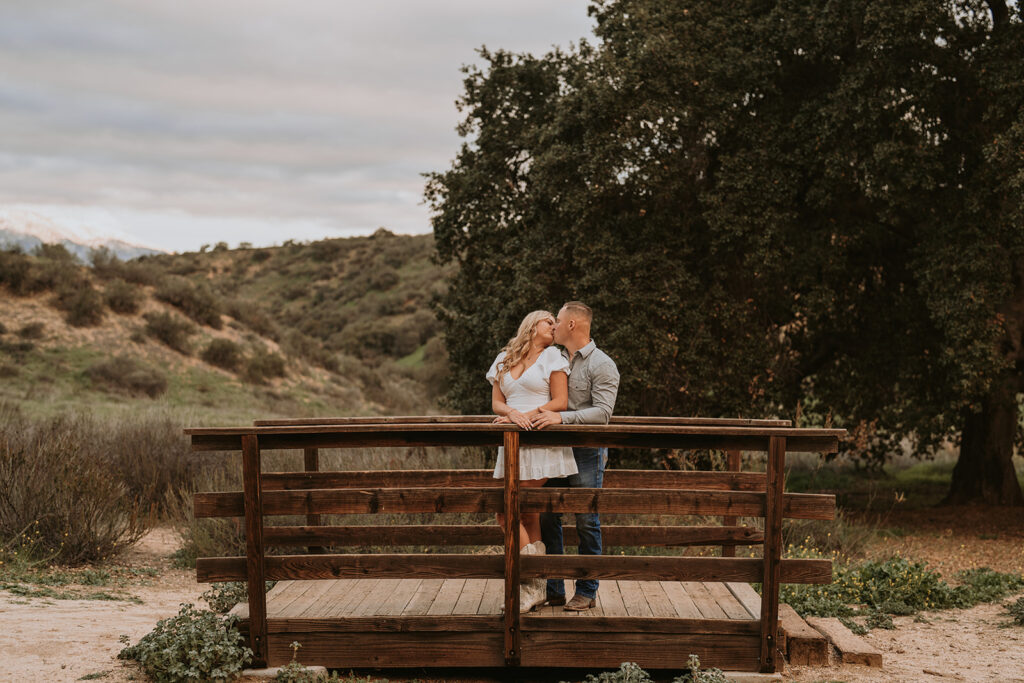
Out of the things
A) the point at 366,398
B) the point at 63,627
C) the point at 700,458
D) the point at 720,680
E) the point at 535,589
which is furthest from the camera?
the point at 366,398

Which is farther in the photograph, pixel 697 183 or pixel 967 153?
pixel 697 183

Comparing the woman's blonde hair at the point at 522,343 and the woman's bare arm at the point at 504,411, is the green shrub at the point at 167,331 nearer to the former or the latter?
the woman's bare arm at the point at 504,411

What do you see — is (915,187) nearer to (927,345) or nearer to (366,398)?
(927,345)

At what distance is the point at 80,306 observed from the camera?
90.8ft

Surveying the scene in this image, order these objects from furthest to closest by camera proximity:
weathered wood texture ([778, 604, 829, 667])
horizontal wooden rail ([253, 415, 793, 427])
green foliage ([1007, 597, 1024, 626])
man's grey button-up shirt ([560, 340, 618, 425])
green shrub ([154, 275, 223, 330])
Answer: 1. green shrub ([154, 275, 223, 330])
2. green foliage ([1007, 597, 1024, 626])
3. horizontal wooden rail ([253, 415, 793, 427])
4. weathered wood texture ([778, 604, 829, 667])
5. man's grey button-up shirt ([560, 340, 618, 425])

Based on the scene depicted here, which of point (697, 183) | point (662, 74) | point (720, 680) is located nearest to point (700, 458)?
point (697, 183)

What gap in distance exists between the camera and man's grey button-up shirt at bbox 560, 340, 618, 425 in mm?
5527

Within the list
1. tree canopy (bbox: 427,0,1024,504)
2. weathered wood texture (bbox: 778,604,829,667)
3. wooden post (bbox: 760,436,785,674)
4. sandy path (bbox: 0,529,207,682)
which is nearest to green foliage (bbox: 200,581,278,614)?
sandy path (bbox: 0,529,207,682)

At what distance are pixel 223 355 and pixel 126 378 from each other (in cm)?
468

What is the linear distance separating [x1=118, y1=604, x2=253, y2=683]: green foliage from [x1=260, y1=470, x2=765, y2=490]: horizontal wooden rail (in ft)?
3.06

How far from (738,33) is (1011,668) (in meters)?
9.88

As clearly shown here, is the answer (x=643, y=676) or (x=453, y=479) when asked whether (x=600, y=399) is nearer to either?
(x=453, y=479)

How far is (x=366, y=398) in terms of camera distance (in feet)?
106

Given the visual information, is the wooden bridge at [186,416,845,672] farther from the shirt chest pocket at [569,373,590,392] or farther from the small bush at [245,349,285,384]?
the small bush at [245,349,285,384]
